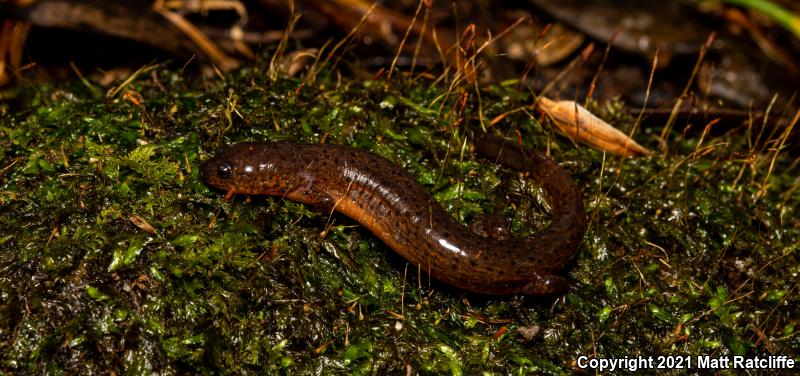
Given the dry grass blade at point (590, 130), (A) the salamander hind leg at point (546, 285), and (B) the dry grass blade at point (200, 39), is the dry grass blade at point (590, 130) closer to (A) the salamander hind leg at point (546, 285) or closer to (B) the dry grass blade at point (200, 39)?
(A) the salamander hind leg at point (546, 285)

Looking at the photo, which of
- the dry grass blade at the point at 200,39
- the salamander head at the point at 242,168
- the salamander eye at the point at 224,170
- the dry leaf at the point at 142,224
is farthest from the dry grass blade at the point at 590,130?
the dry grass blade at the point at 200,39

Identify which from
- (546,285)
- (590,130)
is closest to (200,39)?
(590,130)

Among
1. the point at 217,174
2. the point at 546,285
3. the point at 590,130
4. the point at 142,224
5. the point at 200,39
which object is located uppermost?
the point at 200,39

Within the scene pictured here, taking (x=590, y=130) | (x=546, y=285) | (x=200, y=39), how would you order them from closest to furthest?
1. (x=546, y=285)
2. (x=590, y=130)
3. (x=200, y=39)

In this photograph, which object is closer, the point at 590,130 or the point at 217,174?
the point at 217,174

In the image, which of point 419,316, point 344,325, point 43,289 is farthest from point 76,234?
point 419,316

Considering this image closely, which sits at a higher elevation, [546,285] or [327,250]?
[327,250]

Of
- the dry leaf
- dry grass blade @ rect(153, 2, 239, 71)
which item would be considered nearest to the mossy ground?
the dry leaf

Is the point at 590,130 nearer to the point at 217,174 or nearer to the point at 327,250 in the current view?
the point at 327,250
